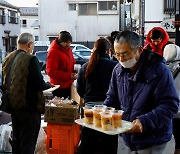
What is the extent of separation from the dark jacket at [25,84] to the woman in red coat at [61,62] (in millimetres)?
1215

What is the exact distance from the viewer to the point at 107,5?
118ft

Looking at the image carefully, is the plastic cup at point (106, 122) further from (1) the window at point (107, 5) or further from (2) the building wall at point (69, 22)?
(1) the window at point (107, 5)

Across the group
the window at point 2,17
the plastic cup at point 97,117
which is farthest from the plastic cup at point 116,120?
the window at point 2,17

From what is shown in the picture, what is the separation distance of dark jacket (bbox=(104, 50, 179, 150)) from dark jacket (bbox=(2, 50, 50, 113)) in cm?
146

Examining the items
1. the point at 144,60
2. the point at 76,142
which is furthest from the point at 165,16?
the point at 144,60

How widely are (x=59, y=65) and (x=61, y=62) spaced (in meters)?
0.06

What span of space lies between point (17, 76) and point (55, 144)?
1.39 metres

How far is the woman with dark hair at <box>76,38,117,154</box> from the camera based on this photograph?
3971 millimetres

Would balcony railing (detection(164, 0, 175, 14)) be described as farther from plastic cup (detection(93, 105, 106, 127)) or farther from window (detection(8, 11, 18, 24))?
window (detection(8, 11, 18, 24))

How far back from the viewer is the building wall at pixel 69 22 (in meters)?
35.2

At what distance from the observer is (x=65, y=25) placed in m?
36.0

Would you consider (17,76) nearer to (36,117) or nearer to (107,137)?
(36,117)

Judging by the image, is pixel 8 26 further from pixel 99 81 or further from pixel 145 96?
pixel 145 96

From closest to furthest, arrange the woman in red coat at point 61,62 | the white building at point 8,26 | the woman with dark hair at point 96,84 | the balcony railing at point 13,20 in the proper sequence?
1. the woman with dark hair at point 96,84
2. the woman in red coat at point 61,62
3. the white building at point 8,26
4. the balcony railing at point 13,20
